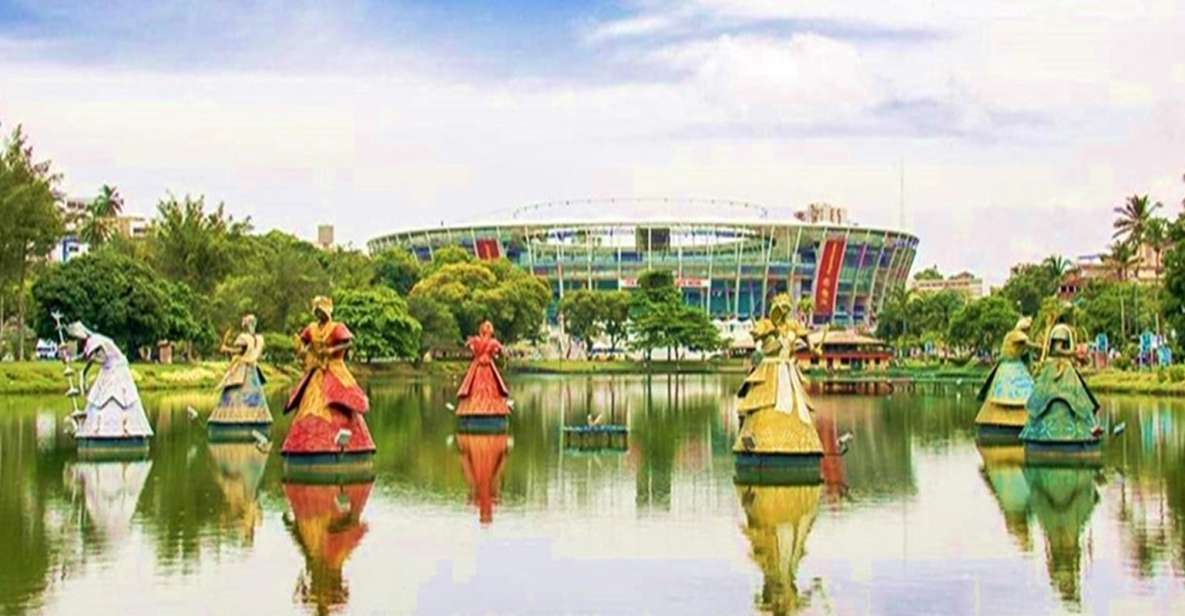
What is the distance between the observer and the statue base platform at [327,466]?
27.6 metres

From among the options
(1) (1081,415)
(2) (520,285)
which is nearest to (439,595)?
(1) (1081,415)

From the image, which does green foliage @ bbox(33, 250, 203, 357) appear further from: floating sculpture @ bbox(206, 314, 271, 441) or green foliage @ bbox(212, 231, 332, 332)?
floating sculpture @ bbox(206, 314, 271, 441)

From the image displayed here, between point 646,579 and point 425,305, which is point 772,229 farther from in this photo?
point 646,579

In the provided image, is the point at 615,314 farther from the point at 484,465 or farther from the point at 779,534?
the point at 779,534

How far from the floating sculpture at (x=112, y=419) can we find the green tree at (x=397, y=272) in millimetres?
75952

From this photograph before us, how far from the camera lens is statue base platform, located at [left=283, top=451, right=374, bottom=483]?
90.5 feet

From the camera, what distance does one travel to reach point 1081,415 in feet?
104

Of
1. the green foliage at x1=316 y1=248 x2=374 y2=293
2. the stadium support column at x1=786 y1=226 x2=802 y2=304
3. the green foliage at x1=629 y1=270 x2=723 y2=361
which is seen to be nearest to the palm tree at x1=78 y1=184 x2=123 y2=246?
the green foliage at x1=316 y1=248 x2=374 y2=293

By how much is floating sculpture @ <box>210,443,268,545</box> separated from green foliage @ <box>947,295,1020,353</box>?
65.4 m

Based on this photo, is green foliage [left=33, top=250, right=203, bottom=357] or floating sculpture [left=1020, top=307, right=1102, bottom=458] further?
green foliage [left=33, top=250, right=203, bottom=357]

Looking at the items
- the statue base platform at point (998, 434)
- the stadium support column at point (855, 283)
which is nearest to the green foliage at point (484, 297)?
the stadium support column at point (855, 283)

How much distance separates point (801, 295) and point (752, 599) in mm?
129893

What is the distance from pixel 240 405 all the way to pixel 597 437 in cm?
857

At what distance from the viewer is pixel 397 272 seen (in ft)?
364
